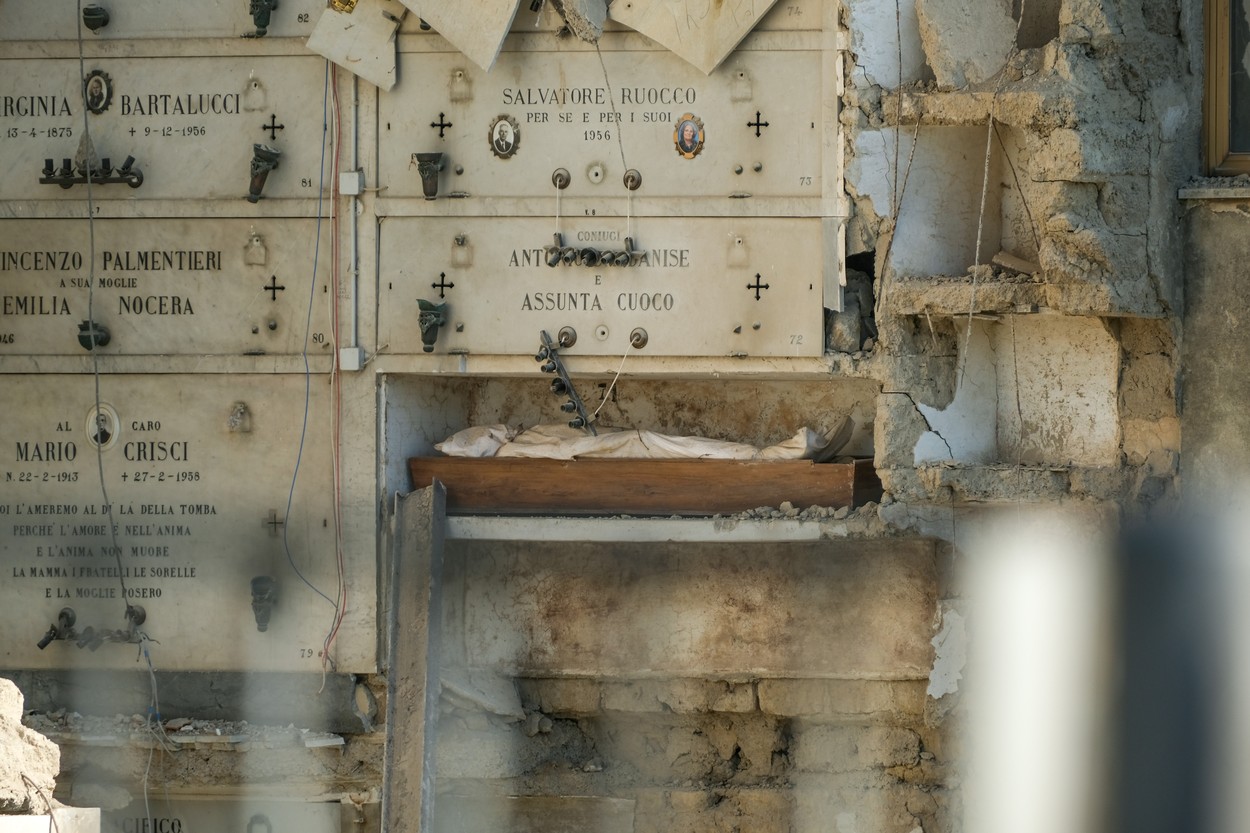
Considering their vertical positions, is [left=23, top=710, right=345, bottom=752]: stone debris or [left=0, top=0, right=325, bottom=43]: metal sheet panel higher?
[left=0, top=0, right=325, bottom=43]: metal sheet panel

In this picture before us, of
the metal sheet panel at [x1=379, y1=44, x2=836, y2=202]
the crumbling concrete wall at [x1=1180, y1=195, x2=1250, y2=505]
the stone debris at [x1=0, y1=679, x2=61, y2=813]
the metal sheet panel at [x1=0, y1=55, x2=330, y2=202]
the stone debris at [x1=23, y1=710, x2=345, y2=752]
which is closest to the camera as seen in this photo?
the stone debris at [x1=0, y1=679, x2=61, y2=813]

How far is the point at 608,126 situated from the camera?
8.38 meters

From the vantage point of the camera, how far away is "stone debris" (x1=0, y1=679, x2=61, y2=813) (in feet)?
19.7

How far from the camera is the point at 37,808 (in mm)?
6109

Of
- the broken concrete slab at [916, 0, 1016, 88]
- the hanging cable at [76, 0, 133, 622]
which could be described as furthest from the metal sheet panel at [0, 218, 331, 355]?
the broken concrete slab at [916, 0, 1016, 88]

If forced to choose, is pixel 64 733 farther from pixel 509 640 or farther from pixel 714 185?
pixel 714 185

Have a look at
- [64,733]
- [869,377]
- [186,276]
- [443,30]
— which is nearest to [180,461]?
[186,276]

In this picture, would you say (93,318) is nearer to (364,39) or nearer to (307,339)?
(307,339)

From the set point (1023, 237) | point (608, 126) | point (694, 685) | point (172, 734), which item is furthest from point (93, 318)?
point (1023, 237)

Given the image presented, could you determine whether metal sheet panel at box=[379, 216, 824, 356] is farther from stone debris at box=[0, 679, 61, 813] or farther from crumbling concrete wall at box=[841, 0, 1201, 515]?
stone debris at box=[0, 679, 61, 813]

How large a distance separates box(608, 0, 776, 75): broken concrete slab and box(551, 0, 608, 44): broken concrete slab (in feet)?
0.51

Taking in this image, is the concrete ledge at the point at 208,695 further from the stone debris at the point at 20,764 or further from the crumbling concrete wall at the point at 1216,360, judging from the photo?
the crumbling concrete wall at the point at 1216,360

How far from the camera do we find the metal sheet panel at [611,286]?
326 inches

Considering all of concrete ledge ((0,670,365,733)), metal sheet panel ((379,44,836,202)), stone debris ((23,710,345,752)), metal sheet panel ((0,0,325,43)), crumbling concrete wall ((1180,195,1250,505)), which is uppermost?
metal sheet panel ((0,0,325,43))
